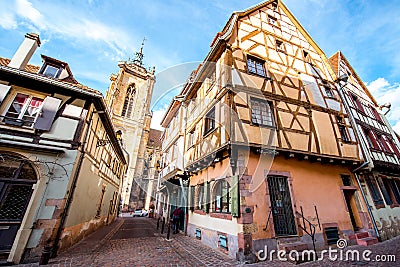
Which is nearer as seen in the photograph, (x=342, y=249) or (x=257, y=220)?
(x=257, y=220)

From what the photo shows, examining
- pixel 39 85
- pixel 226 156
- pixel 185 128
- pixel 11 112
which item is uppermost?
pixel 185 128

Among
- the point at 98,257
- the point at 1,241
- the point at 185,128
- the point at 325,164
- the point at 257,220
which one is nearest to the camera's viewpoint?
the point at 1,241

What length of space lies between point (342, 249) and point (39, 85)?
38.0ft

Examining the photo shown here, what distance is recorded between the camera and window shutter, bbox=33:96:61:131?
537 cm

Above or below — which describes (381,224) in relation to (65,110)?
below

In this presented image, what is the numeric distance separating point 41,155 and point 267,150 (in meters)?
7.15

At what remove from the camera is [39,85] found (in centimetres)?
583

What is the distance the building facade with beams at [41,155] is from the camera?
15.4 feet

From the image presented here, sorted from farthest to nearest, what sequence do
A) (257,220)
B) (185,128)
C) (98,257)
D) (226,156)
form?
(185,128), (226,156), (257,220), (98,257)

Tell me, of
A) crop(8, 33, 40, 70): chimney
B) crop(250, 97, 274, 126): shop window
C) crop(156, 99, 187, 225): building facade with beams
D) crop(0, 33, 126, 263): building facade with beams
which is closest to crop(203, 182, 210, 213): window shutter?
crop(156, 99, 187, 225): building facade with beams

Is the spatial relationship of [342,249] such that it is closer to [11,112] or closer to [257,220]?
[257,220]

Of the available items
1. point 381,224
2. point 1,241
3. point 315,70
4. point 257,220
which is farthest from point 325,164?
point 1,241

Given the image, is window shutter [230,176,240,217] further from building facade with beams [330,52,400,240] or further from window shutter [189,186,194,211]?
building facade with beams [330,52,400,240]

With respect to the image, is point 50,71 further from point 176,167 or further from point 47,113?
point 176,167
